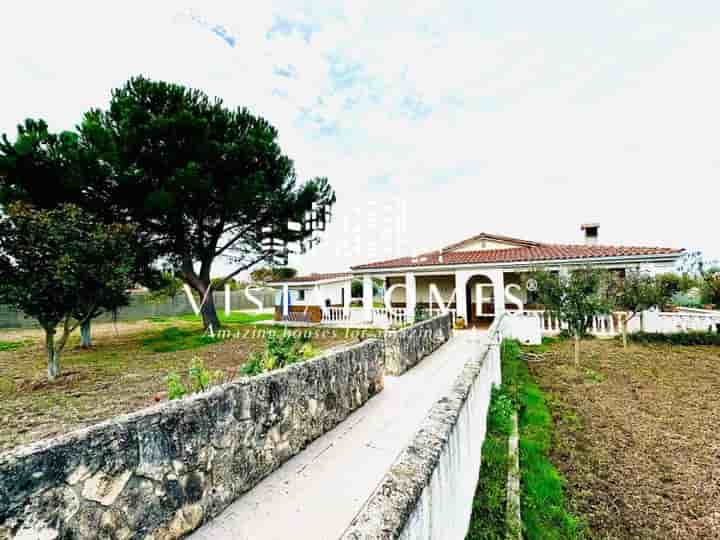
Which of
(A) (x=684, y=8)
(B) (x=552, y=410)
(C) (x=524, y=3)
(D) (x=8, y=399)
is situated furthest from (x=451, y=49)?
(D) (x=8, y=399)

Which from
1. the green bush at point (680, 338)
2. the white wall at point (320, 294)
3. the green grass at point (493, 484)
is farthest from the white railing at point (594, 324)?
the white wall at point (320, 294)

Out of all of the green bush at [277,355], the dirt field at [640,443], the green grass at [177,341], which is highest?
the green bush at [277,355]

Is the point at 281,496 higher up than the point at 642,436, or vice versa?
the point at 281,496

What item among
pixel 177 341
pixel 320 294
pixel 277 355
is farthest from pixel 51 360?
pixel 320 294

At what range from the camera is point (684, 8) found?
879 cm

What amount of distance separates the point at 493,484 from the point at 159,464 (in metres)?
3.12

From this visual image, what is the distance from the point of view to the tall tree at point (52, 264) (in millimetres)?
7625

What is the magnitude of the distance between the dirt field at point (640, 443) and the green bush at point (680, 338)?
2381 millimetres

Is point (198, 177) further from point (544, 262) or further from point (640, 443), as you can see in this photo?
point (640, 443)

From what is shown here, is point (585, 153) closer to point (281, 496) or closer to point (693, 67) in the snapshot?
point (693, 67)

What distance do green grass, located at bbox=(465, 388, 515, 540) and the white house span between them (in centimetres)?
718

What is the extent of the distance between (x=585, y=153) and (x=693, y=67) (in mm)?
4946

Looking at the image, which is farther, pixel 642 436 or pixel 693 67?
pixel 693 67

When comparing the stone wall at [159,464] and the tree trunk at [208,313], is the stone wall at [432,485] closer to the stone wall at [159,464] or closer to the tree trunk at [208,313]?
the stone wall at [159,464]
